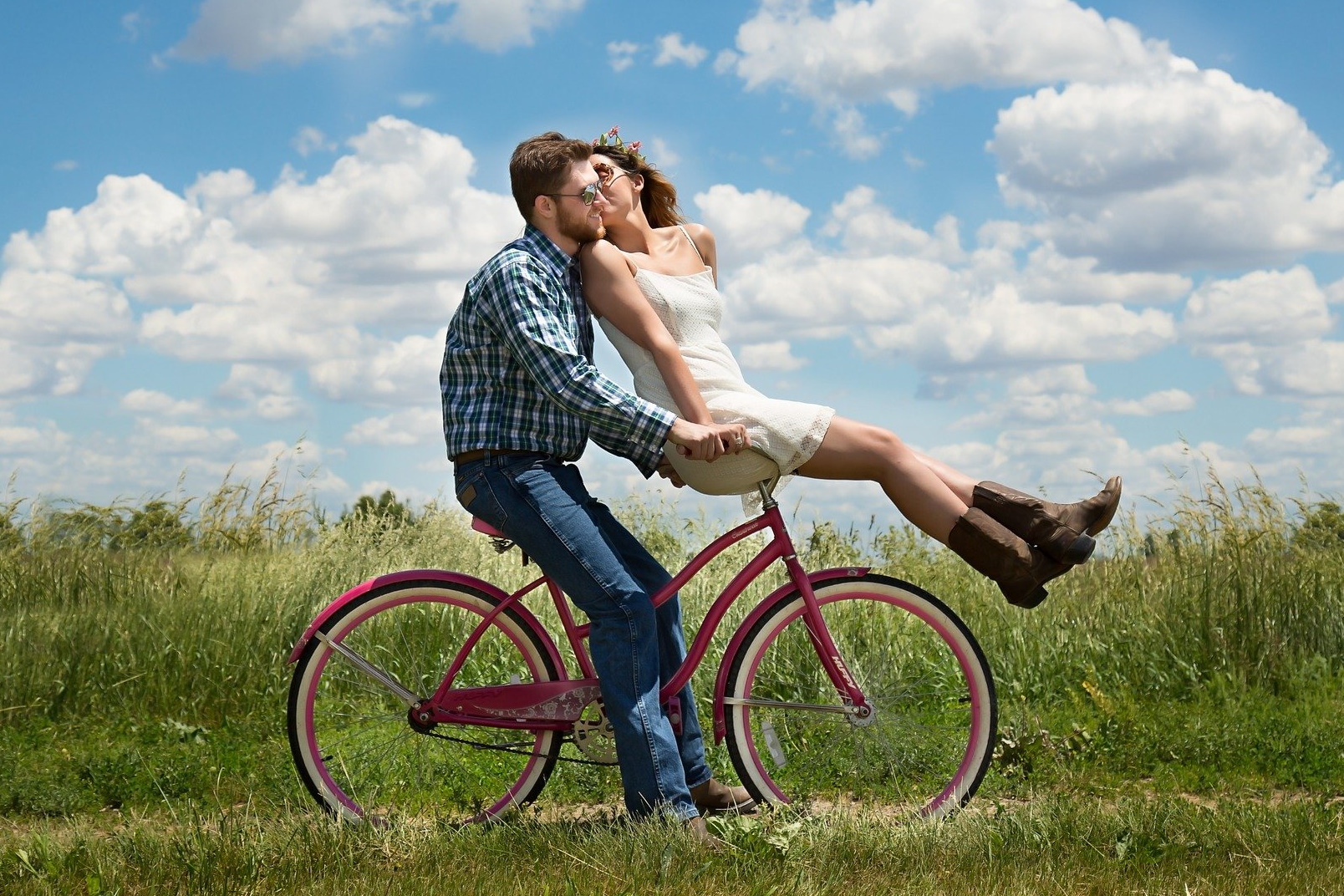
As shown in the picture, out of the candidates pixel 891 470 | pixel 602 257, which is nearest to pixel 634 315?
pixel 602 257

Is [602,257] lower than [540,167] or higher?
lower

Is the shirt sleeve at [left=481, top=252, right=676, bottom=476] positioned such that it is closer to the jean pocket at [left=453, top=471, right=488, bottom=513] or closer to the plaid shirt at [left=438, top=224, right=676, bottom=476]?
the plaid shirt at [left=438, top=224, right=676, bottom=476]

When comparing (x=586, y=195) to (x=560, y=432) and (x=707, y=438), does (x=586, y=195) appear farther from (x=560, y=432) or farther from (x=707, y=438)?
(x=707, y=438)

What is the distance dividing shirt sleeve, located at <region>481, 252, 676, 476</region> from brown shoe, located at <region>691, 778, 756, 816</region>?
4.16 ft

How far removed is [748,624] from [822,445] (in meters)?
0.70

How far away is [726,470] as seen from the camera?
4.43 metres

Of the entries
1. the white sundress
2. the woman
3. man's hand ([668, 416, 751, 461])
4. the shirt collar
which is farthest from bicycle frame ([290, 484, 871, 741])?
the shirt collar

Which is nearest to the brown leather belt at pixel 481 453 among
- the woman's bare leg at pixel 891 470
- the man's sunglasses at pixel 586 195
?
the man's sunglasses at pixel 586 195

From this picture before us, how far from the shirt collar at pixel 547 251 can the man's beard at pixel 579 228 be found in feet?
0.20

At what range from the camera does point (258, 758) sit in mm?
5844

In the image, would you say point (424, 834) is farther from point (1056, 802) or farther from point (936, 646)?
point (936, 646)

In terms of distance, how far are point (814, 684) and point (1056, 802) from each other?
1668mm

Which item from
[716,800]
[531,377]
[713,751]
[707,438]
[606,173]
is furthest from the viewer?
[713,751]

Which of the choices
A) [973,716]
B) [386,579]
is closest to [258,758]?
[386,579]
